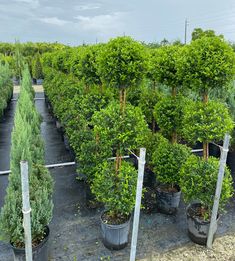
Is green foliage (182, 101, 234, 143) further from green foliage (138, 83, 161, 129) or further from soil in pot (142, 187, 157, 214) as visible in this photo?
green foliage (138, 83, 161, 129)

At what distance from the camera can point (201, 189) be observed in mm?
4062

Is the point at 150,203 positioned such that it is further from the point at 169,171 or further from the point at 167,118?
the point at 167,118

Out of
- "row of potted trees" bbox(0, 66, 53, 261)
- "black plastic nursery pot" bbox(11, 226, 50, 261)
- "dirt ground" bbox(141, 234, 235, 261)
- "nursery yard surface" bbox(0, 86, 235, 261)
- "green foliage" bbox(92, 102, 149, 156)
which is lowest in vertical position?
"dirt ground" bbox(141, 234, 235, 261)

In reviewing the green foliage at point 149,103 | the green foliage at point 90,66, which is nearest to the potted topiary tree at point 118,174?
the green foliage at point 90,66

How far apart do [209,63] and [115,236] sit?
2865 mm

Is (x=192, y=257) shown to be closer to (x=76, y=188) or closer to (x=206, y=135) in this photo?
(x=206, y=135)

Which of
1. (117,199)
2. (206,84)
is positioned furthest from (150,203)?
(206,84)

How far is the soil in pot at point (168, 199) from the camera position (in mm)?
4922

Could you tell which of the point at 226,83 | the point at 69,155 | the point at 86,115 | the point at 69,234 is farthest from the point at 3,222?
the point at 69,155

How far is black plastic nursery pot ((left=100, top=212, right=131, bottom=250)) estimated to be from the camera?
399cm

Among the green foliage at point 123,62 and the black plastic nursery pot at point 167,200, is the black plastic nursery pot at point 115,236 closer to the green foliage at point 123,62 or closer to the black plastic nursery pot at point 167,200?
the black plastic nursery pot at point 167,200

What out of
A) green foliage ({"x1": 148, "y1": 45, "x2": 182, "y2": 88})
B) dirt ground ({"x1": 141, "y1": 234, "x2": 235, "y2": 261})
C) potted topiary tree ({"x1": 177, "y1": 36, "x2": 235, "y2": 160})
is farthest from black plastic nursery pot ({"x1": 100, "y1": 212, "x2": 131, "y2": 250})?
green foliage ({"x1": 148, "y1": 45, "x2": 182, "y2": 88})

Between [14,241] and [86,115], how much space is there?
262 cm

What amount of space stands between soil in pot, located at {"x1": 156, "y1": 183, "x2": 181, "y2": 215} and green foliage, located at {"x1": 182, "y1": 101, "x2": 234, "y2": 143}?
134 centimetres
